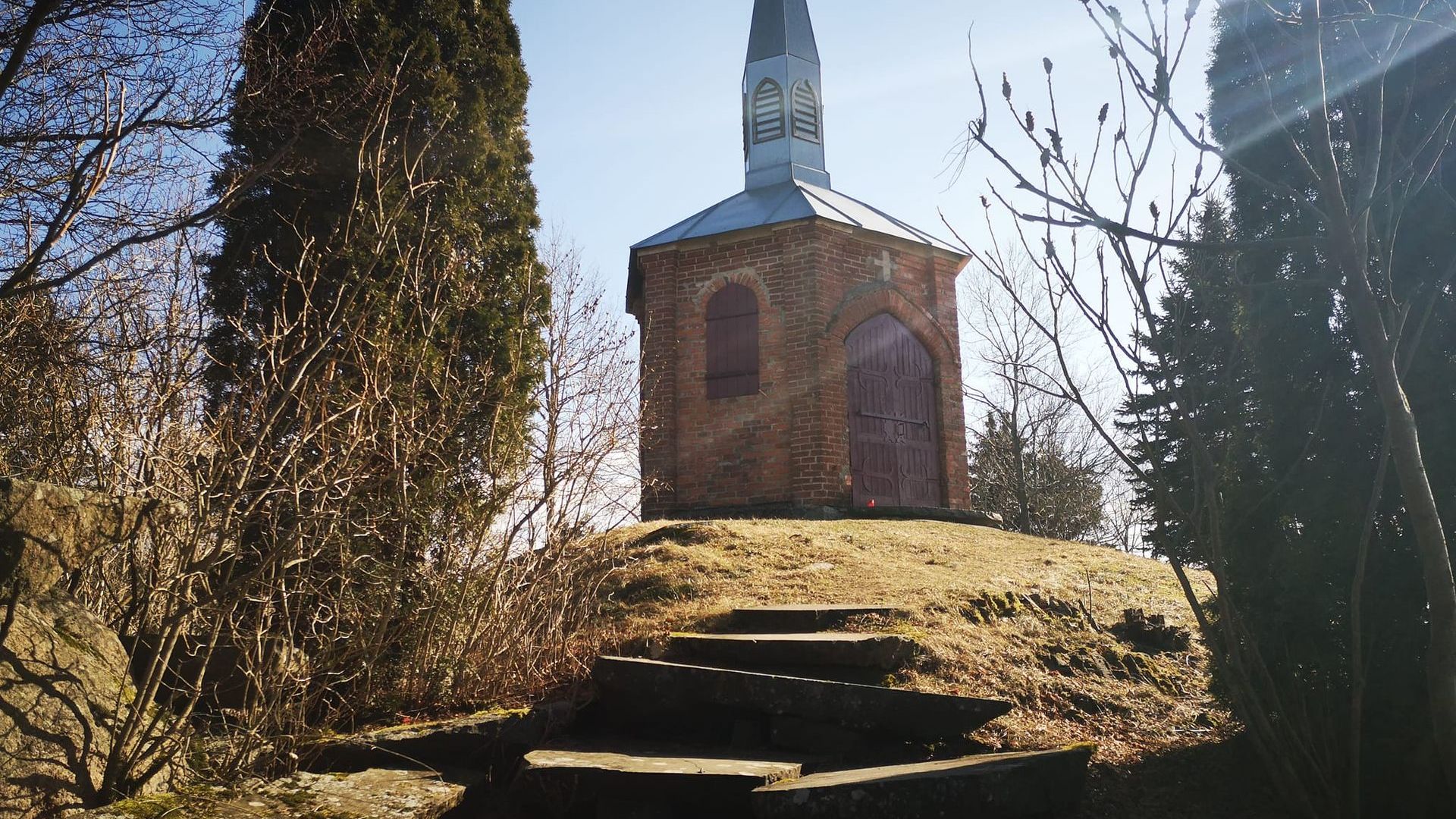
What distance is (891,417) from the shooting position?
1419 centimetres

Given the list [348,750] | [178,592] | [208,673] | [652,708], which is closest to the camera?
[178,592]

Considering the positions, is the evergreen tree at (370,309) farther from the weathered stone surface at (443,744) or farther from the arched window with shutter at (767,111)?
the arched window with shutter at (767,111)

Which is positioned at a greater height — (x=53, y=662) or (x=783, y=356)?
(x=783, y=356)

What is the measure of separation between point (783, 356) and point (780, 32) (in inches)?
277

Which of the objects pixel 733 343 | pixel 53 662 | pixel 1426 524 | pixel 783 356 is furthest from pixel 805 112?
pixel 53 662

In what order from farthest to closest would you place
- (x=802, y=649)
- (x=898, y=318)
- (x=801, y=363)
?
(x=898, y=318)
(x=801, y=363)
(x=802, y=649)

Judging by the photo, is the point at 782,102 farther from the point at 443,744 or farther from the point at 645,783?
the point at 645,783

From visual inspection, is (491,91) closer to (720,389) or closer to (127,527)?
(127,527)

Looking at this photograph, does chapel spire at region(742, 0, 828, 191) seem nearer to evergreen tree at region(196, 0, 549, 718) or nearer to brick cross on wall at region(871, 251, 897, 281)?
brick cross on wall at region(871, 251, 897, 281)

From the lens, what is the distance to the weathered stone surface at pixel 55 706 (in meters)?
3.00

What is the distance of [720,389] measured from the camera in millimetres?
14125

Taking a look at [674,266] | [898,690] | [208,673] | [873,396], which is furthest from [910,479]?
[208,673]

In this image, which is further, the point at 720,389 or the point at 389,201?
the point at 720,389

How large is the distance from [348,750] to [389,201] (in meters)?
3.70
